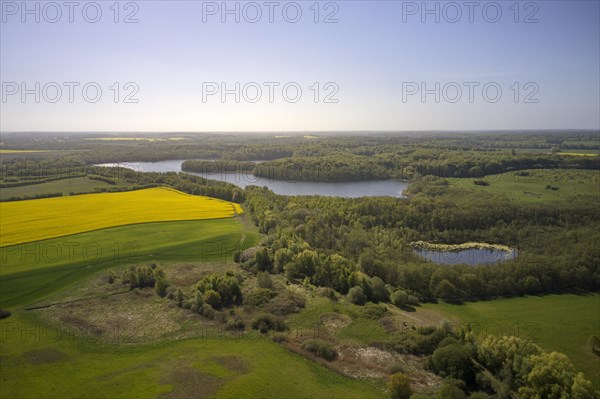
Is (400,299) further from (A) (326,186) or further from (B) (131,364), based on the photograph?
(A) (326,186)

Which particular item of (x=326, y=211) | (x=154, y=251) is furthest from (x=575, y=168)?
(x=154, y=251)

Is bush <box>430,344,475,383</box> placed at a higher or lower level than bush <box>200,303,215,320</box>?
lower

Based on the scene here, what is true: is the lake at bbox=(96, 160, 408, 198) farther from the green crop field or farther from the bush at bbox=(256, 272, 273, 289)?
the green crop field

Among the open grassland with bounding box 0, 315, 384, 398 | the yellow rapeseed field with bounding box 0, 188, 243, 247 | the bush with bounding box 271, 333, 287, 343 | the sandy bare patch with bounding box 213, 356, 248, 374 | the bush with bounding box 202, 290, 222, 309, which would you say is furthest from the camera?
the yellow rapeseed field with bounding box 0, 188, 243, 247

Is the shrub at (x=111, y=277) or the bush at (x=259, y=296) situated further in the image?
the shrub at (x=111, y=277)

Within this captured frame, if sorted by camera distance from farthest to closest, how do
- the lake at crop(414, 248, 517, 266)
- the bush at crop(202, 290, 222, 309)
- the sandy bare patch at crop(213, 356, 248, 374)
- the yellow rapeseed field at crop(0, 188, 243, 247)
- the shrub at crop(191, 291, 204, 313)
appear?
the yellow rapeseed field at crop(0, 188, 243, 247), the lake at crop(414, 248, 517, 266), the bush at crop(202, 290, 222, 309), the shrub at crop(191, 291, 204, 313), the sandy bare patch at crop(213, 356, 248, 374)

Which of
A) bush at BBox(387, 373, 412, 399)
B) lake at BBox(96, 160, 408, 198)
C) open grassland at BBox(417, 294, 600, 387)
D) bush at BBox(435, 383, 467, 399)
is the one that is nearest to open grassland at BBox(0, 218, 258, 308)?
bush at BBox(387, 373, 412, 399)

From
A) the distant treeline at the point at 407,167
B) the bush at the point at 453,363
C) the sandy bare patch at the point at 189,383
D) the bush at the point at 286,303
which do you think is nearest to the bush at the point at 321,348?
the bush at the point at 286,303

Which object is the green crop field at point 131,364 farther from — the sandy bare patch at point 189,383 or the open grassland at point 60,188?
the open grassland at point 60,188
